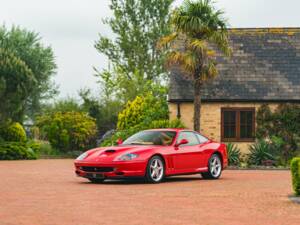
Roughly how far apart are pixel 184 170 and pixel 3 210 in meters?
8.27

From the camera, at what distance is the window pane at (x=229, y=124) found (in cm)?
3153

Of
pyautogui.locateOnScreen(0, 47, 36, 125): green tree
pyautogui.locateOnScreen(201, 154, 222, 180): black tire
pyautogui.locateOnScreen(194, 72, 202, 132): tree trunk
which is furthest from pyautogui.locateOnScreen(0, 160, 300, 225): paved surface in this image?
pyautogui.locateOnScreen(0, 47, 36, 125): green tree

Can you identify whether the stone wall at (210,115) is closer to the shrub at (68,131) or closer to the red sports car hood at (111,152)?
the shrub at (68,131)

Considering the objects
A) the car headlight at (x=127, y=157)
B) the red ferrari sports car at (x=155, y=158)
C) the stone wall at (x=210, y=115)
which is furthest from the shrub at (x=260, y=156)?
the car headlight at (x=127, y=157)

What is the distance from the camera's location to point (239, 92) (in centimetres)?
3175

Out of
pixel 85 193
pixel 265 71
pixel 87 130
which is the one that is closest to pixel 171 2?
pixel 87 130

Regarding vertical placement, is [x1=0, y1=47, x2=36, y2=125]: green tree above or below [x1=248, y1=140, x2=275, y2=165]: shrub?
above

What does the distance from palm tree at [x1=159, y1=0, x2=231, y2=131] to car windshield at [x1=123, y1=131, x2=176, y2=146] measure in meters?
9.85

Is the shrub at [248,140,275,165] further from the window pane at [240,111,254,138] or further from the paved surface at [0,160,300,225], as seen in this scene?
the paved surface at [0,160,300,225]

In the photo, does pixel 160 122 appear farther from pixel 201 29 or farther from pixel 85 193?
pixel 85 193

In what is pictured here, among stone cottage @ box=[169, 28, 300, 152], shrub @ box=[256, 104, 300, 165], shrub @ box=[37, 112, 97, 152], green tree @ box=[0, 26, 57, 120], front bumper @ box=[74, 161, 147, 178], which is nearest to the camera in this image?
front bumper @ box=[74, 161, 147, 178]

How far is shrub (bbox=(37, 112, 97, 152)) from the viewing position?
41156 millimetres

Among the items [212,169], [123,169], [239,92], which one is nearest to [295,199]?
[123,169]

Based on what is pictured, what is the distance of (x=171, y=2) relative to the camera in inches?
2544
